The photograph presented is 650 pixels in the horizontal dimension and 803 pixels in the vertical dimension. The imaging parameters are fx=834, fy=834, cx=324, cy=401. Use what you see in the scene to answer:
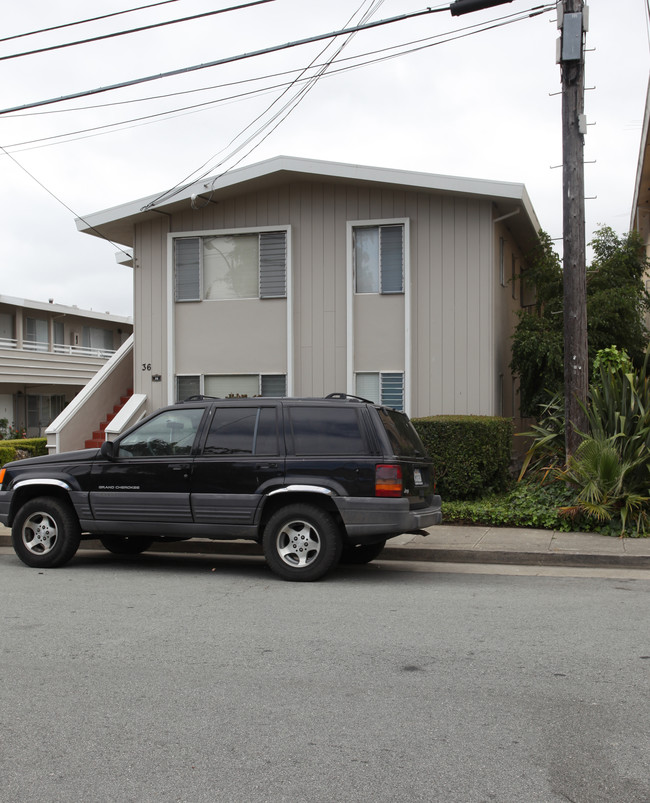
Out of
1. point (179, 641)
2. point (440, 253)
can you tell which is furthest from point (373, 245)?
point (179, 641)

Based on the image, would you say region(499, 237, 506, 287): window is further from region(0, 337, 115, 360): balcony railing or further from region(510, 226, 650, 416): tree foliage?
region(0, 337, 115, 360): balcony railing

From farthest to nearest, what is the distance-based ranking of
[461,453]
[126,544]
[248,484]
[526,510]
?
[461,453] < [526,510] < [126,544] < [248,484]

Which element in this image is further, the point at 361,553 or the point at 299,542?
the point at 361,553

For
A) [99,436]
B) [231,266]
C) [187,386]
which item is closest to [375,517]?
Result: [187,386]

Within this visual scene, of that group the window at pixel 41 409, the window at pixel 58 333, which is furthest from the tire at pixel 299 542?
the window at pixel 58 333

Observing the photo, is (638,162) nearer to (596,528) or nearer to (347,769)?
(596,528)

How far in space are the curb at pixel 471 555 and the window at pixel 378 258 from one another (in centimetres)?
703

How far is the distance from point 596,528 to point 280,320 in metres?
7.94

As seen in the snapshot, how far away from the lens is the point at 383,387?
15969 mm

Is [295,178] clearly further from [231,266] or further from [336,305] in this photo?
[336,305]

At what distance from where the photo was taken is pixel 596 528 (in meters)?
10.7

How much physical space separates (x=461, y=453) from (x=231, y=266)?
6825mm

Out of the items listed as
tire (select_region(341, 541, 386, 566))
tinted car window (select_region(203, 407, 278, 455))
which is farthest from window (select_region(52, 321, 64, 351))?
tire (select_region(341, 541, 386, 566))

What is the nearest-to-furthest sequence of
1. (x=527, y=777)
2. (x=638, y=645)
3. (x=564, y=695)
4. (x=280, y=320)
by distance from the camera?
1. (x=527, y=777)
2. (x=564, y=695)
3. (x=638, y=645)
4. (x=280, y=320)
